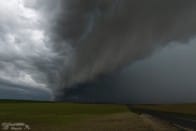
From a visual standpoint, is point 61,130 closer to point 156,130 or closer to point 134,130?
point 134,130

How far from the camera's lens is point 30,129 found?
43.2 m

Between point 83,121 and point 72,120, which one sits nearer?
point 83,121

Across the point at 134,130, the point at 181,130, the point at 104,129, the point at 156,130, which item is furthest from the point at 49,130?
the point at 181,130

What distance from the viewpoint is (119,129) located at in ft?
136

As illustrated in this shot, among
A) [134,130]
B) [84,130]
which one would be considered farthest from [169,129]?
[84,130]

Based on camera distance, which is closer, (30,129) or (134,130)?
(134,130)

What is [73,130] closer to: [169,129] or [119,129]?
[119,129]

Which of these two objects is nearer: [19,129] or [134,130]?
[134,130]

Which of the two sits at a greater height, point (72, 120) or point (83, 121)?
point (72, 120)

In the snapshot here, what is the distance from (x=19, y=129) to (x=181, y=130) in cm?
2276

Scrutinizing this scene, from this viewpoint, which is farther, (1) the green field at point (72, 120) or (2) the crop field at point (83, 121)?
(1) the green field at point (72, 120)

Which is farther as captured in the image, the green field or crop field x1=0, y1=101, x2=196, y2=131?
the green field

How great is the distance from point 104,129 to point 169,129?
932cm

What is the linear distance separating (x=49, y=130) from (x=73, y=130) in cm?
324
